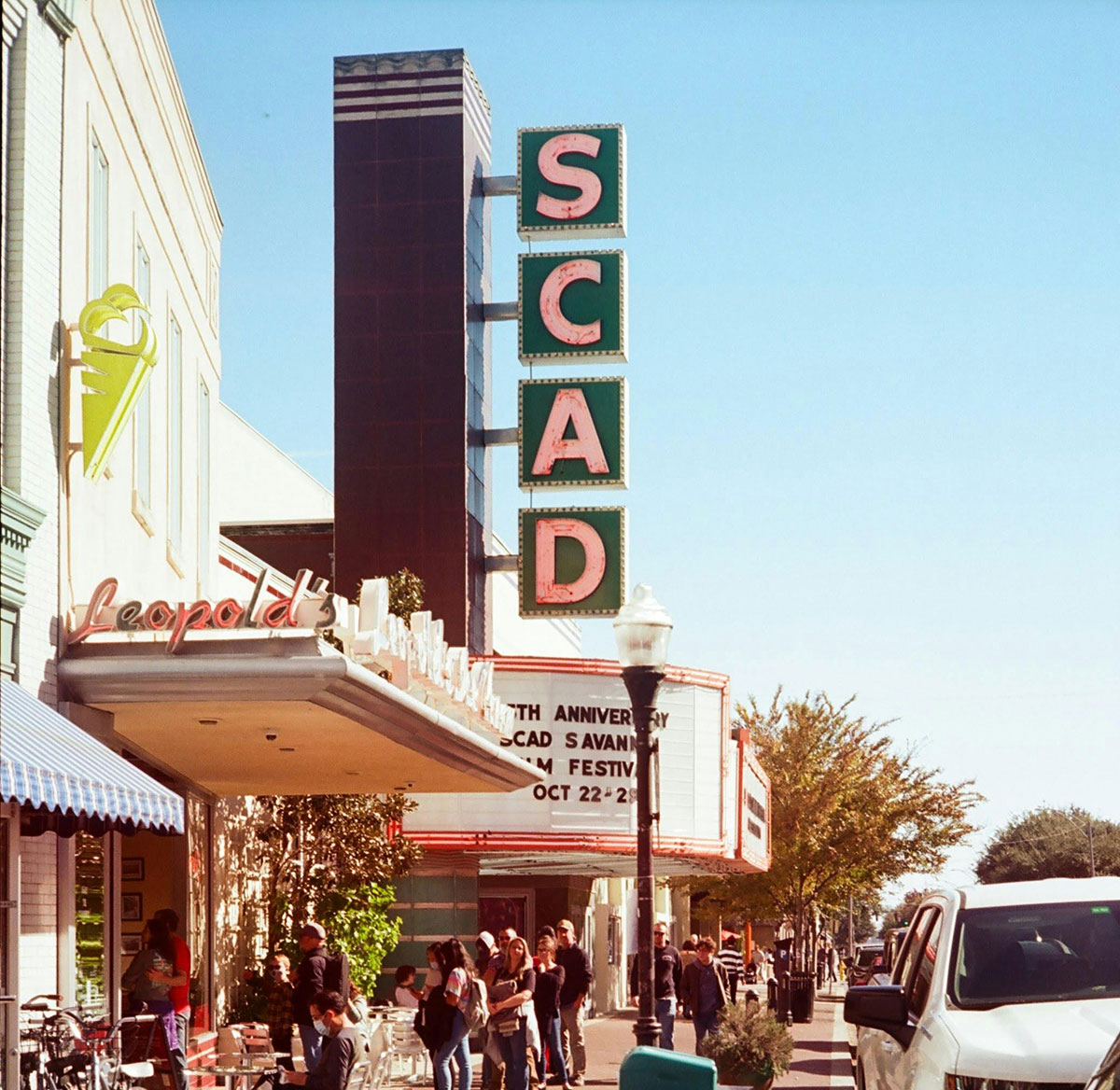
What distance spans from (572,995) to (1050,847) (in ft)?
372

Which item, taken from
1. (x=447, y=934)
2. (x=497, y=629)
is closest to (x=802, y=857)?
(x=497, y=629)

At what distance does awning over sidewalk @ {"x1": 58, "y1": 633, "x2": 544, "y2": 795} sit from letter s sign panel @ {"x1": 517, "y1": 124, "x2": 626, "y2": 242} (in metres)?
13.7

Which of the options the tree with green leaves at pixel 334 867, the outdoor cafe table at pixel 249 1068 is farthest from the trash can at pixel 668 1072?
the tree with green leaves at pixel 334 867

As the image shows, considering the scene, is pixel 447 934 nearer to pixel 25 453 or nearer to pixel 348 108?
pixel 348 108

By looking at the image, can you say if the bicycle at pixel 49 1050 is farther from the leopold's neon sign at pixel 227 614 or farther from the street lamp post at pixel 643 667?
the street lamp post at pixel 643 667

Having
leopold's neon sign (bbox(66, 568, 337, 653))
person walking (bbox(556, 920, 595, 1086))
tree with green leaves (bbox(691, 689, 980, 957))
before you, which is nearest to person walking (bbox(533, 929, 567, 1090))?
person walking (bbox(556, 920, 595, 1086))

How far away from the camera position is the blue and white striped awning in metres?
11.2

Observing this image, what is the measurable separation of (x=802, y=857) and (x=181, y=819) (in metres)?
41.5

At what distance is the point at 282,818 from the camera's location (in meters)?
24.8

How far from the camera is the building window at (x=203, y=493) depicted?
21.3m

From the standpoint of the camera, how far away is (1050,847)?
129500mm

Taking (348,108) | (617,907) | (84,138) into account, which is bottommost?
(617,907)

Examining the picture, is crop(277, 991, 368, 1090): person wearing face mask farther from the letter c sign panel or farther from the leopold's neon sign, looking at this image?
the letter c sign panel

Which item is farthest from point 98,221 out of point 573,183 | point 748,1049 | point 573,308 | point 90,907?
point 573,183
